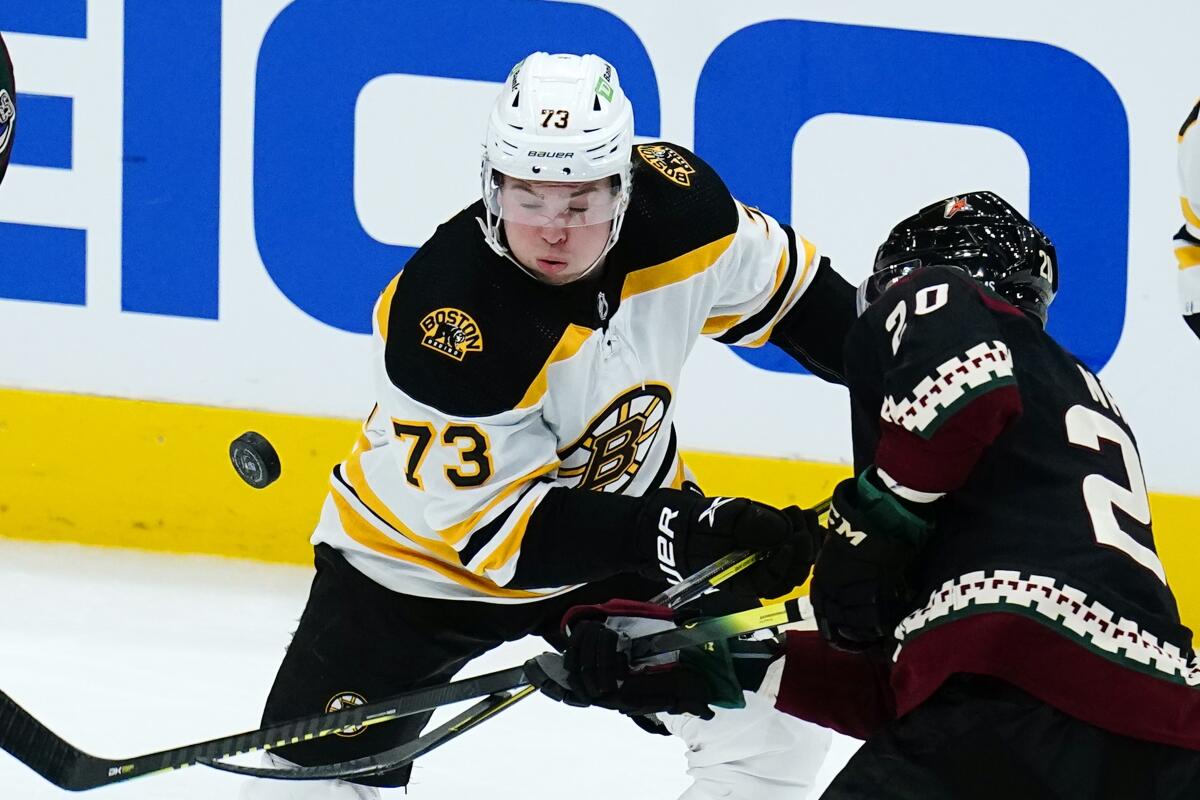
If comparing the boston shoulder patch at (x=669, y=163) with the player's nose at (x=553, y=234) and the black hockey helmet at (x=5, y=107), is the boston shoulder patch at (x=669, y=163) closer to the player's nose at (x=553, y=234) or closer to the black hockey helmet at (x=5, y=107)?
the player's nose at (x=553, y=234)

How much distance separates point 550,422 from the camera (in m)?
2.56

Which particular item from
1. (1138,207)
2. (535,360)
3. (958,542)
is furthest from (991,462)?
(1138,207)

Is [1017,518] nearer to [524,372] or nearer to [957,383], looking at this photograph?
[957,383]

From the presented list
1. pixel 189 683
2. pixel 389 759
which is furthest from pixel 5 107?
pixel 189 683

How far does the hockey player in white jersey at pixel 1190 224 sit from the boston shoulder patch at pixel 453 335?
1.12m

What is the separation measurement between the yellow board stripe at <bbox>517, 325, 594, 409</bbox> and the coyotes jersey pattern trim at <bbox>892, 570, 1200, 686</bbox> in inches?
30.7

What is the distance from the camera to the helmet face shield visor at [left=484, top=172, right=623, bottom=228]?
238 cm

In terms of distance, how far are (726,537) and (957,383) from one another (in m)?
0.65

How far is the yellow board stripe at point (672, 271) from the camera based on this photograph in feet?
8.48

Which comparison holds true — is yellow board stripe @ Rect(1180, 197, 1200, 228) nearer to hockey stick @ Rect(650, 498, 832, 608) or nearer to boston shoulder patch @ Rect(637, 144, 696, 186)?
boston shoulder patch @ Rect(637, 144, 696, 186)

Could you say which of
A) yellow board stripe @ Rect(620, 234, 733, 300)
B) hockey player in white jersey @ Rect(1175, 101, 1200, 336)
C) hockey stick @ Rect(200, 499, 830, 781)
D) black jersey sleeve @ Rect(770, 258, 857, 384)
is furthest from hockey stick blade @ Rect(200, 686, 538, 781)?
hockey player in white jersey @ Rect(1175, 101, 1200, 336)

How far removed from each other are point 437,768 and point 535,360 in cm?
117

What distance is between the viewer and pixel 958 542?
6.25ft

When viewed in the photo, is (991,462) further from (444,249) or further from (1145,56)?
(1145,56)
